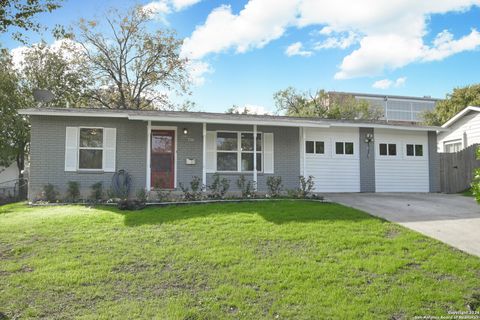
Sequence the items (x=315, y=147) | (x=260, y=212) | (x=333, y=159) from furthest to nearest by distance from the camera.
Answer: (x=333, y=159)
(x=315, y=147)
(x=260, y=212)

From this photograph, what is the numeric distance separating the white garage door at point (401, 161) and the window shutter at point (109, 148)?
9.95 meters

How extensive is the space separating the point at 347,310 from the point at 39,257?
15.2 ft

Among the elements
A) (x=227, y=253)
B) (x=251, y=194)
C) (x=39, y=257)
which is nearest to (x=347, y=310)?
(x=227, y=253)

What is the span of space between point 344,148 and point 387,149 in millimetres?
1927

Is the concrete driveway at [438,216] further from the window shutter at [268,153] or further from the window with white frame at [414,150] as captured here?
the window with white frame at [414,150]

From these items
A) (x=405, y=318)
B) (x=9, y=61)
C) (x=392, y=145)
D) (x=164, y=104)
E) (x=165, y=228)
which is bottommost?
(x=405, y=318)

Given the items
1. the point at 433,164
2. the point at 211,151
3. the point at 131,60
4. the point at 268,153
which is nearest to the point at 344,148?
the point at 268,153

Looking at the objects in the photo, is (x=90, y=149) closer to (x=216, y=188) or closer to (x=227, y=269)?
(x=216, y=188)

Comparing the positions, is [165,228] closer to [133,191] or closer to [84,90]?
[133,191]

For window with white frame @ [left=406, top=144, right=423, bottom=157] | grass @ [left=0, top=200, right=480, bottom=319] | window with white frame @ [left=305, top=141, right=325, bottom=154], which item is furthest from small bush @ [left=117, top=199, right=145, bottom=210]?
window with white frame @ [left=406, top=144, right=423, bottom=157]

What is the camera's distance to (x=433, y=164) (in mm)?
14297

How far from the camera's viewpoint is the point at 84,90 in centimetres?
2348

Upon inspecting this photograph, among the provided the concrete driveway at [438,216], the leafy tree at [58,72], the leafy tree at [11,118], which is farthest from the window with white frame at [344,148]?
the leafy tree at [58,72]

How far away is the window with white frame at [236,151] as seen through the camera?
12383 millimetres
